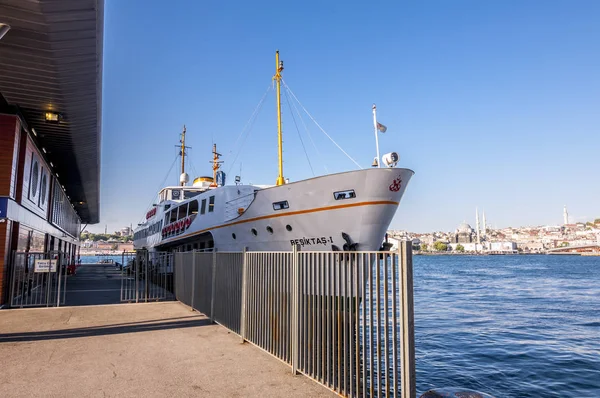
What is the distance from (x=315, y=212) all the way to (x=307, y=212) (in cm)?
34

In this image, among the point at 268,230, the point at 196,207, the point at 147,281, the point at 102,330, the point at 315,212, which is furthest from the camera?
the point at 196,207

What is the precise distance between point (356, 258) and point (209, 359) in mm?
3345

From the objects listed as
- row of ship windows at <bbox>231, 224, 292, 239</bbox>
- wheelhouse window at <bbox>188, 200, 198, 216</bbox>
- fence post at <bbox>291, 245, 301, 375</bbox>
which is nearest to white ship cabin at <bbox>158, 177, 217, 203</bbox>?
wheelhouse window at <bbox>188, 200, 198, 216</bbox>

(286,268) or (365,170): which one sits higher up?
(365,170)

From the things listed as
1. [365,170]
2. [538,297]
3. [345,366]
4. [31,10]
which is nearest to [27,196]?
[31,10]

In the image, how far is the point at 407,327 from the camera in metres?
3.66

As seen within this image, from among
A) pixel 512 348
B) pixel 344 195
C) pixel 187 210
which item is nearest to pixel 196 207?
pixel 187 210

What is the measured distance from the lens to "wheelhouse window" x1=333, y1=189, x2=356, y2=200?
1229 centimetres

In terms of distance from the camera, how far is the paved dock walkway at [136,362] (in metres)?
4.97

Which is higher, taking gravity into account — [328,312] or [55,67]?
[55,67]

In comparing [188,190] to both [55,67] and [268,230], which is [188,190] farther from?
[55,67]

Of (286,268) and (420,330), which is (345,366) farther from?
(420,330)

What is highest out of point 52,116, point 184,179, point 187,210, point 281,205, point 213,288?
point 184,179

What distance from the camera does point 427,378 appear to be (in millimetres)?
10203
